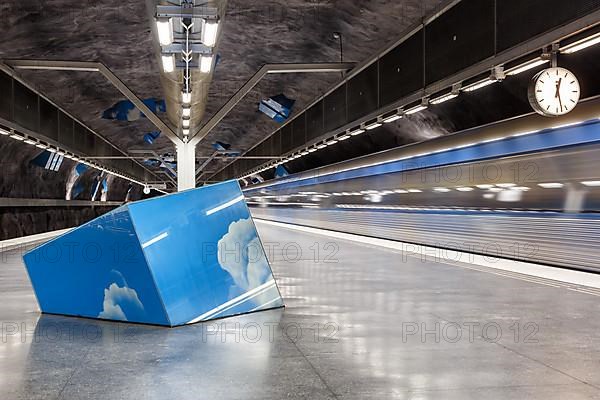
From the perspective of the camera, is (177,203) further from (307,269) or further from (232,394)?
(307,269)

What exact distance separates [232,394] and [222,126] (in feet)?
80.0

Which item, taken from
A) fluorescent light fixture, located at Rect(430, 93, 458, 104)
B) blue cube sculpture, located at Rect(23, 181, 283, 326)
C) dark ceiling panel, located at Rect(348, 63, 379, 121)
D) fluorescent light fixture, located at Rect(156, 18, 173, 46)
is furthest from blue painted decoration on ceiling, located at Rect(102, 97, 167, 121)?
blue cube sculpture, located at Rect(23, 181, 283, 326)

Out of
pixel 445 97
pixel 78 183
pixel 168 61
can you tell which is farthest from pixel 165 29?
pixel 78 183

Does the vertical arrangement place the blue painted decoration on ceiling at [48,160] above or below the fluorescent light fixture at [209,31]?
below

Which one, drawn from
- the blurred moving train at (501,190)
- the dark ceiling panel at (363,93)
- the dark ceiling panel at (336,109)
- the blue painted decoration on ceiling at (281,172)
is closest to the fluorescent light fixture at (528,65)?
the blurred moving train at (501,190)

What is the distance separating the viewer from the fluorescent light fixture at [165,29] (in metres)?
7.49

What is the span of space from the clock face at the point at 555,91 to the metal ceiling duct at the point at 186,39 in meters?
4.07

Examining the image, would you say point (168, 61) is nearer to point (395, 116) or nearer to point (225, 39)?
point (395, 116)

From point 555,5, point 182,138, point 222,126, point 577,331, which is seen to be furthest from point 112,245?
point 222,126

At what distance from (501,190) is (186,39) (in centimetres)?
578

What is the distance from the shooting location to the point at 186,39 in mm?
8922

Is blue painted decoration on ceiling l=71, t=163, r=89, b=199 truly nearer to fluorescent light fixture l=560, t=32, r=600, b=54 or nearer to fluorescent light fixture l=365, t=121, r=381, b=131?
fluorescent light fixture l=365, t=121, r=381, b=131

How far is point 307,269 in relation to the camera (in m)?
10.8

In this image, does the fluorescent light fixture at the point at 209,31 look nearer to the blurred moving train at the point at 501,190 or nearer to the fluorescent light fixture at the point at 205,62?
the fluorescent light fixture at the point at 205,62
